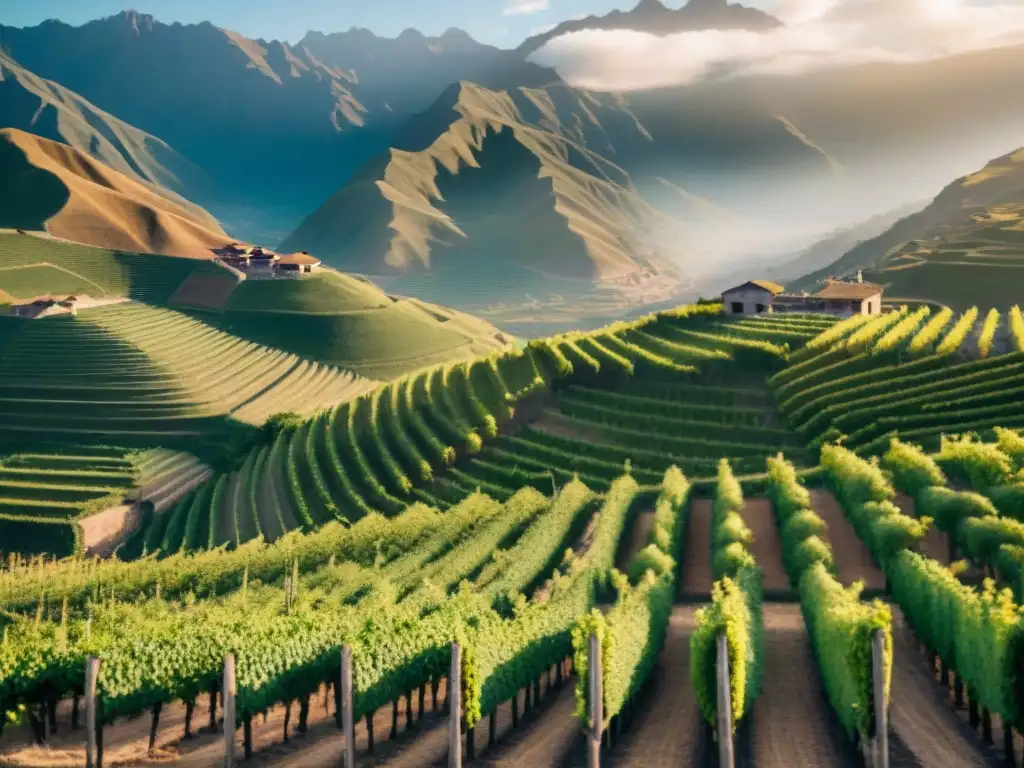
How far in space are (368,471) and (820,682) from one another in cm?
3833

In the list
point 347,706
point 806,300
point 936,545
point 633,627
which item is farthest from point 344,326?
point 347,706

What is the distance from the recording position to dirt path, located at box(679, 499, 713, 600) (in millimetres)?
38062

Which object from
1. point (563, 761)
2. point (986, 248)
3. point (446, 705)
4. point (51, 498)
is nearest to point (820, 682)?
point (563, 761)

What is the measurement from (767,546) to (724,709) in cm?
1996

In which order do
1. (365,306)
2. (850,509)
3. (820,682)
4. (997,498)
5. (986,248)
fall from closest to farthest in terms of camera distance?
1. (820,682)
2. (997,498)
3. (850,509)
4. (986,248)
5. (365,306)

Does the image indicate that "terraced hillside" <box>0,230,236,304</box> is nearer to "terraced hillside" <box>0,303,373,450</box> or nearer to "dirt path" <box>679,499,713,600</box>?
"terraced hillside" <box>0,303,373,450</box>

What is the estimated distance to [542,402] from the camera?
214 ft

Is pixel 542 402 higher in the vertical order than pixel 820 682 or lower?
higher

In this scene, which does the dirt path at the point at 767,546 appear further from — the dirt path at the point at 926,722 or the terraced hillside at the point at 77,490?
the terraced hillside at the point at 77,490

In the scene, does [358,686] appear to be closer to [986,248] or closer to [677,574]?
[677,574]

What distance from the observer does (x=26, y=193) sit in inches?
6462

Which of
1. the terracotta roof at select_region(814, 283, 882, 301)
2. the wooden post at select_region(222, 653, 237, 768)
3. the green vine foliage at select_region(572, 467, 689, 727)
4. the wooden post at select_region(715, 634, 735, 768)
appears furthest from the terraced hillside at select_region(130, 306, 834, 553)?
the wooden post at select_region(222, 653, 237, 768)

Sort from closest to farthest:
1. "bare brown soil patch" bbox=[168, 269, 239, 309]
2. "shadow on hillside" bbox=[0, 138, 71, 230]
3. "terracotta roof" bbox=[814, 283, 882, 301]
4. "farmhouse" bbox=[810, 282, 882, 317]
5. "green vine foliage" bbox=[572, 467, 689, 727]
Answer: "green vine foliage" bbox=[572, 467, 689, 727] < "farmhouse" bbox=[810, 282, 882, 317] < "terracotta roof" bbox=[814, 283, 882, 301] < "bare brown soil patch" bbox=[168, 269, 239, 309] < "shadow on hillside" bbox=[0, 138, 71, 230]

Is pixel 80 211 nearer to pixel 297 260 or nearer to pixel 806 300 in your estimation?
pixel 297 260
